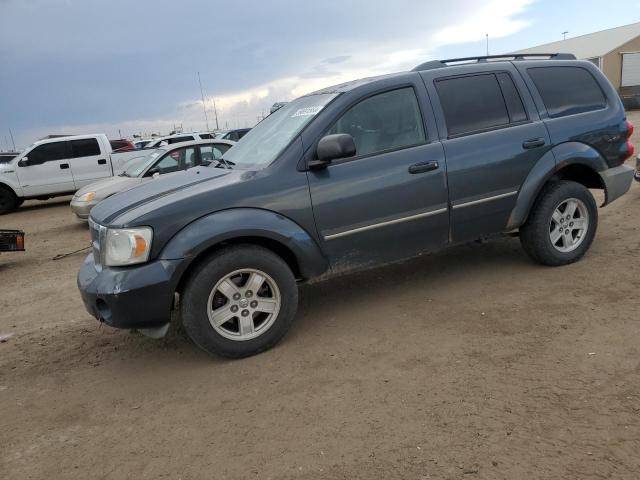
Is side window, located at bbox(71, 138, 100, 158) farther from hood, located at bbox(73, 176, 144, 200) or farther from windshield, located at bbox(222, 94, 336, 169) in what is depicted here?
windshield, located at bbox(222, 94, 336, 169)

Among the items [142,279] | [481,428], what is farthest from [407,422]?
[142,279]

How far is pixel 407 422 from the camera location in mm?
2678

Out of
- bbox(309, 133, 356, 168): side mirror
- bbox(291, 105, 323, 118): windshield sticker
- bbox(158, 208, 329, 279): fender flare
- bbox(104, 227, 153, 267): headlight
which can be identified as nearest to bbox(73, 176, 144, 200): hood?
bbox(291, 105, 323, 118): windshield sticker

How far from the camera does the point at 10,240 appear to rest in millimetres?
7105

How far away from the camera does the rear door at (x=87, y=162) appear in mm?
13680

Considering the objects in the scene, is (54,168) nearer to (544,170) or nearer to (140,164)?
(140,164)

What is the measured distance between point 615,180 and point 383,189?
2.53 metres

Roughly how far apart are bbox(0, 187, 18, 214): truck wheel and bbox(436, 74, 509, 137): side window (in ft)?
43.2

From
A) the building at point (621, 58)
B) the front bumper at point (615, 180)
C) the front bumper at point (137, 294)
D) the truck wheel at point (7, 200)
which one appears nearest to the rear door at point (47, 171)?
the truck wheel at point (7, 200)

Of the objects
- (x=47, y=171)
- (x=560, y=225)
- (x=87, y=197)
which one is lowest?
(x=560, y=225)

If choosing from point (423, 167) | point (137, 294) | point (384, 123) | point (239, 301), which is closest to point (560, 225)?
point (423, 167)

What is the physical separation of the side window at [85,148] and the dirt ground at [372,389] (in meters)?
9.95

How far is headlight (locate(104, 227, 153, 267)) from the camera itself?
3322 mm

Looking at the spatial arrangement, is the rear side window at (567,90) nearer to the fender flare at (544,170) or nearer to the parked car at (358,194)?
the parked car at (358,194)
